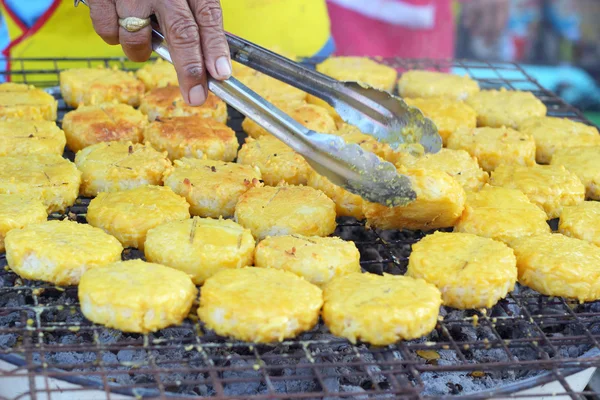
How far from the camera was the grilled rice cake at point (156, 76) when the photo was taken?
4.79 m

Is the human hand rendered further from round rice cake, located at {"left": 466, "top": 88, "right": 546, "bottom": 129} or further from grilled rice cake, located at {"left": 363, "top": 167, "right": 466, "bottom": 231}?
round rice cake, located at {"left": 466, "top": 88, "right": 546, "bottom": 129}

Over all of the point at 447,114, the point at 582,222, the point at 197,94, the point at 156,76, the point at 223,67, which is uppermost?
the point at 223,67

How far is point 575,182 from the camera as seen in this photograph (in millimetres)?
3725

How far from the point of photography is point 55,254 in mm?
2789

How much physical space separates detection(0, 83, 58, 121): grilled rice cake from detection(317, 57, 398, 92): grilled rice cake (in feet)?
6.71

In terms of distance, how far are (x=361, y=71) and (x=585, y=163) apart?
5.89ft

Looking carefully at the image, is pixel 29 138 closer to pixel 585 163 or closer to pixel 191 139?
pixel 191 139

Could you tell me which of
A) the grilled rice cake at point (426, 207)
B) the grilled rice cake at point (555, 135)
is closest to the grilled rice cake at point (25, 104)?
the grilled rice cake at point (426, 207)

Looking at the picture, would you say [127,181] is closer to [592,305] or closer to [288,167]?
[288,167]

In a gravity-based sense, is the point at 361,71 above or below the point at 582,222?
above

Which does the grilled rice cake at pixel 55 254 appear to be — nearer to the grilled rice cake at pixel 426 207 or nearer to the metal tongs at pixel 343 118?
the metal tongs at pixel 343 118

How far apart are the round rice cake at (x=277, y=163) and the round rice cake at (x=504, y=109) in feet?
5.22

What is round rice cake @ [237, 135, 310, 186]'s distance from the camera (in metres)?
3.80

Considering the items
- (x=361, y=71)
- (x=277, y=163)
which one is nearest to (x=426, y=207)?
(x=277, y=163)
